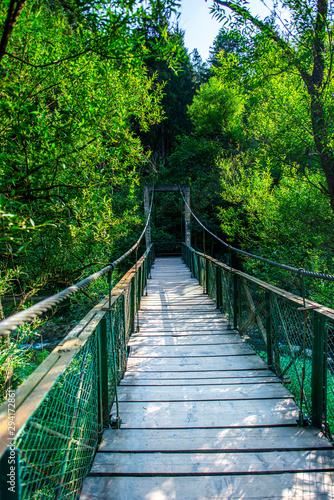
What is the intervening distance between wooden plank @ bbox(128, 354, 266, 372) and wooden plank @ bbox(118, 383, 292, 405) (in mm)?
279

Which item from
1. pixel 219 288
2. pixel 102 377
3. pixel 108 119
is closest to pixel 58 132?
pixel 108 119

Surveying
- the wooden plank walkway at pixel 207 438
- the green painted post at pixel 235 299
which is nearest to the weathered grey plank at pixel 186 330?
the green painted post at pixel 235 299

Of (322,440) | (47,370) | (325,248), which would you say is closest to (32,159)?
(47,370)

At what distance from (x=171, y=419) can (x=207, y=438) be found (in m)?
0.23

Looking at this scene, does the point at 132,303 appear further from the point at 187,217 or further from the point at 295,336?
the point at 187,217

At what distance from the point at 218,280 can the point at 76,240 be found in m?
1.85

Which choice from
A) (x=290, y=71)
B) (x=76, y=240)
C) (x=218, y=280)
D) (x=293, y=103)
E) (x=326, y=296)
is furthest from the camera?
(x=326, y=296)

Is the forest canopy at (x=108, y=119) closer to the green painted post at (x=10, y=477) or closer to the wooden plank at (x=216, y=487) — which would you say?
the green painted post at (x=10, y=477)

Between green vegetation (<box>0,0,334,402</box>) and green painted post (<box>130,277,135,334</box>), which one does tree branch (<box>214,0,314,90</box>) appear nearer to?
green vegetation (<box>0,0,334,402</box>)

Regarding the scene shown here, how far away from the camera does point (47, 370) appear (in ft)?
2.95

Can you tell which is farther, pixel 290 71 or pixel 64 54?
pixel 290 71

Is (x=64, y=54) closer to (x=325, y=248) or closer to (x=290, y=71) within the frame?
(x=290, y=71)

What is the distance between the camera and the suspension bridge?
2.97 ft

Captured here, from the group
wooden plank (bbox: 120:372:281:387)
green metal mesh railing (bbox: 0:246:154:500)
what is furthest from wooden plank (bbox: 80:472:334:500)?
wooden plank (bbox: 120:372:281:387)
